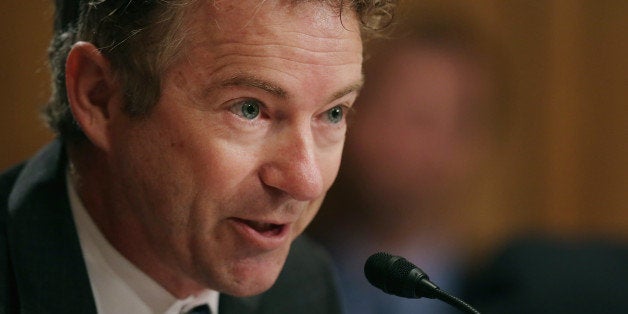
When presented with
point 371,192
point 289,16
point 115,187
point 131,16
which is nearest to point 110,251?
point 115,187

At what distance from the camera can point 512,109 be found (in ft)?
11.6

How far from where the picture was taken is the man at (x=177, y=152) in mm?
1362

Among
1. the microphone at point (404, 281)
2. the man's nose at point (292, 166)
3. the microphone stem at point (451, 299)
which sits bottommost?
the microphone stem at point (451, 299)

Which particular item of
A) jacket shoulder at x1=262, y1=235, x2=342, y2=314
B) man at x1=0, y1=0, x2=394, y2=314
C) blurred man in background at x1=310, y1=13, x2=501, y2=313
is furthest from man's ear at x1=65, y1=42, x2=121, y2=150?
blurred man in background at x1=310, y1=13, x2=501, y2=313

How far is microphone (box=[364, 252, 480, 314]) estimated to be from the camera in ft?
4.30

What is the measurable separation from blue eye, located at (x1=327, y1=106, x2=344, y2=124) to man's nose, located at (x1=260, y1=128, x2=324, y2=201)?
108 mm

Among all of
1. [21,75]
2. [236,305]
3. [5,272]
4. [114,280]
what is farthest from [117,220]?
[21,75]

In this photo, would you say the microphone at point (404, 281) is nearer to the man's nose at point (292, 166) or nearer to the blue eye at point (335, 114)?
the man's nose at point (292, 166)

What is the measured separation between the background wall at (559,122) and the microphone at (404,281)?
2.16 meters

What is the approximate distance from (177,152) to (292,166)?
Result: 20 centimetres

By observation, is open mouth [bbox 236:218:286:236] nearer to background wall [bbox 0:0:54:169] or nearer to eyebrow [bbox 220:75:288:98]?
eyebrow [bbox 220:75:288:98]

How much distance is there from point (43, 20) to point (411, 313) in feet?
4.87

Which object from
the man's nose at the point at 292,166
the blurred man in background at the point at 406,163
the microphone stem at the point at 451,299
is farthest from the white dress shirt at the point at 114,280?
the blurred man in background at the point at 406,163

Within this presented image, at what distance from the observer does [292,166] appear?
138 centimetres
